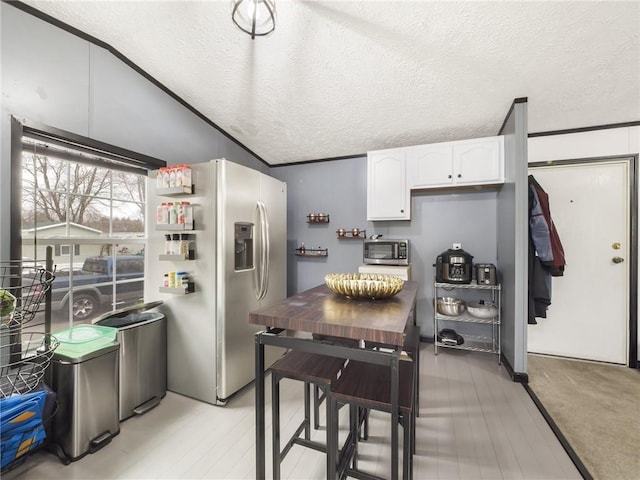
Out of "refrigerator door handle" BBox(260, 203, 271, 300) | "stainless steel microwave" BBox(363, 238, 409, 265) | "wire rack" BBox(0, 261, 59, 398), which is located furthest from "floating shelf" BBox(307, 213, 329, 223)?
"wire rack" BBox(0, 261, 59, 398)

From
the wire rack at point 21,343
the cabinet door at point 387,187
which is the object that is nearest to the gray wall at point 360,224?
the cabinet door at point 387,187

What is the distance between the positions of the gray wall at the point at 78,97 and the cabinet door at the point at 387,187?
84.0 inches

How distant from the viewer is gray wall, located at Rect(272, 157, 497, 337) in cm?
315

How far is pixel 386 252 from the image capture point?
10.3ft

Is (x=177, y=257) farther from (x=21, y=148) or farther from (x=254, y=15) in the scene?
(x=254, y=15)

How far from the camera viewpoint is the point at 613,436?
169 centimetres

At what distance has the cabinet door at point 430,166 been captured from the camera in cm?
292

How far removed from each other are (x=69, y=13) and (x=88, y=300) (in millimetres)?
2064

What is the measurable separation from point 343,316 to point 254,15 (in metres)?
1.82

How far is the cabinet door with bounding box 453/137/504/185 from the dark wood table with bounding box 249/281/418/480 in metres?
2.06

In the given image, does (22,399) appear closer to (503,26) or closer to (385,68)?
(385,68)

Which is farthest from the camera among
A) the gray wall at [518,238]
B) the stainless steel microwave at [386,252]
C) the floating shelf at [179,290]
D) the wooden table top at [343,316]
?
the stainless steel microwave at [386,252]

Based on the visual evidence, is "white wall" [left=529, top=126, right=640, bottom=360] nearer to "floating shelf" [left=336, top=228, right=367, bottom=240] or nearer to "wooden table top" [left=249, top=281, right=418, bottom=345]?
"floating shelf" [left=336, top=228, right=367, bottom=240]

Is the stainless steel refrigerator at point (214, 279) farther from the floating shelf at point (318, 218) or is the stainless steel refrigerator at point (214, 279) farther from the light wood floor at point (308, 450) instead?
the floating shelf at point (318, 218)
